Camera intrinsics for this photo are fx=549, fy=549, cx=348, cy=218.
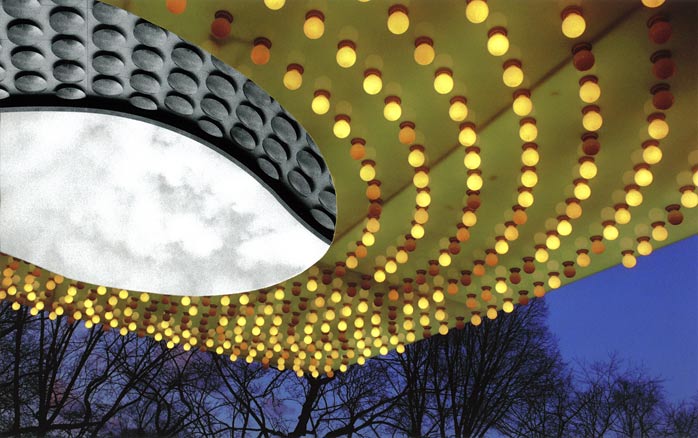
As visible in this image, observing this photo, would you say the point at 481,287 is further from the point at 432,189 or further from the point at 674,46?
the point at 674,46

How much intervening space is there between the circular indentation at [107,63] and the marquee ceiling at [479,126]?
440 mm

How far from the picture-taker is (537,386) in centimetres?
1482

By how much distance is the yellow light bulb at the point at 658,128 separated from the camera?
3.12m

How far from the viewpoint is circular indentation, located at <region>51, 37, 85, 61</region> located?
12.1 ft

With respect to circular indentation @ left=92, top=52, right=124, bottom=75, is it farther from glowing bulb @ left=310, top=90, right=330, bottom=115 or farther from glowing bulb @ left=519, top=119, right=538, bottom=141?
glowing bulb @ left=519, top=119, right=538, bottom=141

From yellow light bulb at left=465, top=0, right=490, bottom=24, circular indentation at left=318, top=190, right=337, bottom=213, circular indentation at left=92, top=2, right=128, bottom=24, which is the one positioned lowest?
yellow light bulb at left=465, top=0, right=490, bottom=24

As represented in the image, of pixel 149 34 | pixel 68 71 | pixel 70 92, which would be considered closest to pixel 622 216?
pixel 149 34

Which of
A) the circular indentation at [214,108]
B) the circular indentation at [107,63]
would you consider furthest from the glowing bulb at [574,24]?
the circular indentation at [107,63]

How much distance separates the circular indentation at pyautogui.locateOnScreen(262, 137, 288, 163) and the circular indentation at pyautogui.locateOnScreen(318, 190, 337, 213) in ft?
1.69

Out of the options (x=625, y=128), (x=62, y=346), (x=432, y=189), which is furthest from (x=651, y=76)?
(x=62, y=346)

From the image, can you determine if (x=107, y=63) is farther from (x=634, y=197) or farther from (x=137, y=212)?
(x=634, y=197)

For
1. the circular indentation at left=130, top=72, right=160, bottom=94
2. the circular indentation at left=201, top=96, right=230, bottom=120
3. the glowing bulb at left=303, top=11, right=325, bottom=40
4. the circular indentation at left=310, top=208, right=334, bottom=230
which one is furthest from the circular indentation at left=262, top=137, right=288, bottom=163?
the glowing bulb at left=303, top=11, right=325, bottom=40

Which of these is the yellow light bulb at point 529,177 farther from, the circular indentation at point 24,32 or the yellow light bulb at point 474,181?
the circular indentation at point 24,32

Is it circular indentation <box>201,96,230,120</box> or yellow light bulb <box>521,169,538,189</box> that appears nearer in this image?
yellow light bulb <box>521,169,538,189</box>
